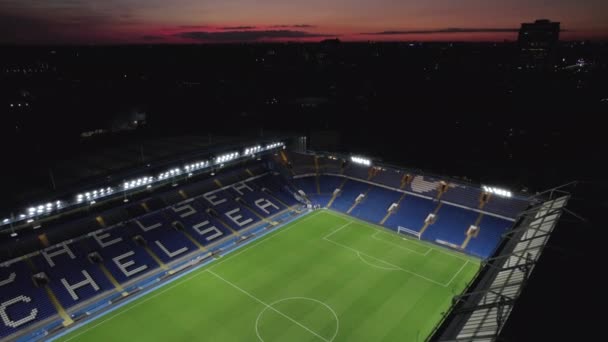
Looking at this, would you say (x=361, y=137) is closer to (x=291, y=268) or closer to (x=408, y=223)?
(x=408, y=223)

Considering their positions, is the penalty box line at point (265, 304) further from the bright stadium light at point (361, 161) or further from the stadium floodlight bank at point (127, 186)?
the bright stadium light at point (361, 161)

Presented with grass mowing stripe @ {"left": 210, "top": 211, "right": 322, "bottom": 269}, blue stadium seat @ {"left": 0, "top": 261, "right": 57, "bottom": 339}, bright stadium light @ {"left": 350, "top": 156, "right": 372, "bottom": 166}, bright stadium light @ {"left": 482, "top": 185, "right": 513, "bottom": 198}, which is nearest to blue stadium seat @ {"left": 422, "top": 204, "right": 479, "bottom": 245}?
bright stadium light @ {"left": 482, "top": 185, "right": 513, "bottom": 198}

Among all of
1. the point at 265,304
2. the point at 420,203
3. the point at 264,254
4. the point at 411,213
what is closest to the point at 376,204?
the point at 411,213

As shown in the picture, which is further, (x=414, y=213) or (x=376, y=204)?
(x=376, y=204)

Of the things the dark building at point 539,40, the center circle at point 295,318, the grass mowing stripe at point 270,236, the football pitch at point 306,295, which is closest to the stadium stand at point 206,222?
the grass mowing stripe at point 270,236

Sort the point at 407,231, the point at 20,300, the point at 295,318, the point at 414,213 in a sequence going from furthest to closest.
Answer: the point at 414,213, the point at 407,231, the point at 20,300, the point at 295,318

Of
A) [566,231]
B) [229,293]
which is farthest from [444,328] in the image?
[229,293]

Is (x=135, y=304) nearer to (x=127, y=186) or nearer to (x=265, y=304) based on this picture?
(x=265, y=304)
